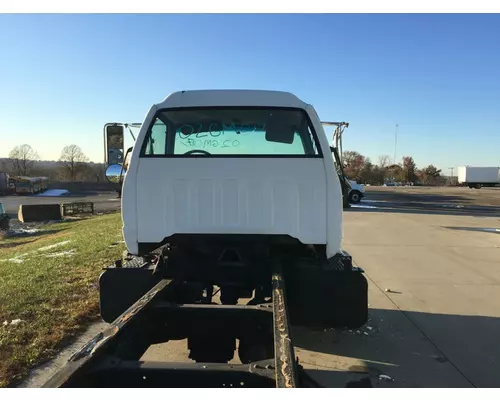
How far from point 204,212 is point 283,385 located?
180cm

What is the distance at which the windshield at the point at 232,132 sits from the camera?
12.3 feet

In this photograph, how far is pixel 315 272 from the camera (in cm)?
338

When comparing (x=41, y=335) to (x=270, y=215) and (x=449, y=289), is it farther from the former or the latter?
(x=449, y=289)

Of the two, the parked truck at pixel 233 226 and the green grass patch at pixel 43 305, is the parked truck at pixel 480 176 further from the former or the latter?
the parked truck at pixel 233 226

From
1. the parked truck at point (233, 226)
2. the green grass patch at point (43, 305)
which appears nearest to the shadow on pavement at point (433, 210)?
the green grass patch at point (43, 305)

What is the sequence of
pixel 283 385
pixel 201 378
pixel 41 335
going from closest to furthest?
pixel 283 385
pixel 201 378
pixel 41 335

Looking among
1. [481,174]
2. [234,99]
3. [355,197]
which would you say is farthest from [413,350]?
[481,174]

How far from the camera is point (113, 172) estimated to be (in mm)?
4082

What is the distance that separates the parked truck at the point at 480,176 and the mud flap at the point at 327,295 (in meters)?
71.0

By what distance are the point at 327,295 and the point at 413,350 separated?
129 centimetres

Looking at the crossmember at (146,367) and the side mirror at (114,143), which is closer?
the crossmember at (146,367)

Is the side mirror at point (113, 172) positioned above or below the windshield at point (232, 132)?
below

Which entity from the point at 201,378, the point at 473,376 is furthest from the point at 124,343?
the point at 473,376

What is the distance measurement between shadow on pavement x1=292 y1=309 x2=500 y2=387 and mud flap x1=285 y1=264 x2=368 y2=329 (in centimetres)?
52
